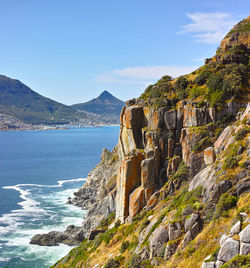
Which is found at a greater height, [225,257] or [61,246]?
[225,257]

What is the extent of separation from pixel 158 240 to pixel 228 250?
8.56m

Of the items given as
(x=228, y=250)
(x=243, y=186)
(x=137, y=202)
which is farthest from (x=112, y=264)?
(x=228, y=250)

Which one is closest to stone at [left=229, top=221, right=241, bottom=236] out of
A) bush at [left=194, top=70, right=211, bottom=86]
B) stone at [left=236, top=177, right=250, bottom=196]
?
stone at [left=236, top=177, right=250, bottom=196]

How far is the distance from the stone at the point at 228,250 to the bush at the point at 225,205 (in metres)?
3.80

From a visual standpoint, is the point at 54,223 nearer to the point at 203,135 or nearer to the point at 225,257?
the point at 203,135

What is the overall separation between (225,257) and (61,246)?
4524 cm

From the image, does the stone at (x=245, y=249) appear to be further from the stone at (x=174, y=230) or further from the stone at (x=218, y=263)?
the stone at (x=174, y=230)

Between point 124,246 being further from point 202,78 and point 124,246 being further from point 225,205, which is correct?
point 202,78

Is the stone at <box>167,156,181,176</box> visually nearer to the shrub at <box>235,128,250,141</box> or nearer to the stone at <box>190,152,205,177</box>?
the stone at <box>190,152,205,177</box>

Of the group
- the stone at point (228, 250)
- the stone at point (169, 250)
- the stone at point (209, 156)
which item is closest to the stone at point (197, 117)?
the stone at point (209, 156)

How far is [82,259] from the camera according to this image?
37.0 m

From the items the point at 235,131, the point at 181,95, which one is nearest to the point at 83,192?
the point at 181,95

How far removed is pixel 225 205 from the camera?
2194 cm

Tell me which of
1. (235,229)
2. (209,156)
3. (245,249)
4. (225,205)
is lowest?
(245,249)
